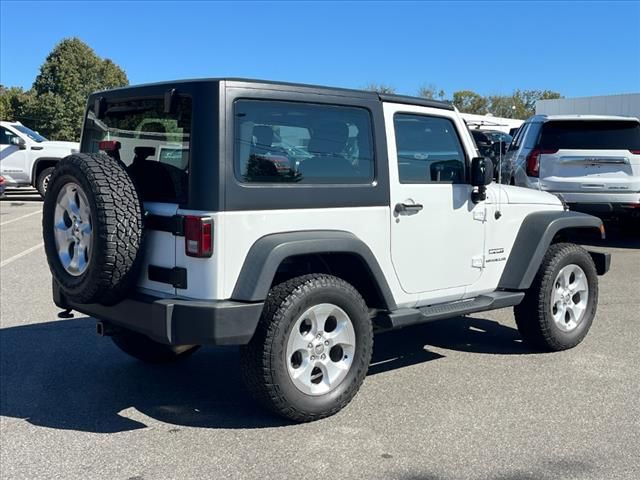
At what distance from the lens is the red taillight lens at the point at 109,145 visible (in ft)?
14.3

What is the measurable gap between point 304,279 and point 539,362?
7.42 feet

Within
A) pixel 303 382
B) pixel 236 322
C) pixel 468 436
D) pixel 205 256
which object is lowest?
pixel 468 436

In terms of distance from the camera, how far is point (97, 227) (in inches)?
145

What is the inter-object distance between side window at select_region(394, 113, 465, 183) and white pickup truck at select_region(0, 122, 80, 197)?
45.7 feet

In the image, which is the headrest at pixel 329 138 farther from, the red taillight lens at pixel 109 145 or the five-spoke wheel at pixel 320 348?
Result: the red taillight lens at pixel 109 145

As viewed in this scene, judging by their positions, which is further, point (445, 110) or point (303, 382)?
point (445, 110)

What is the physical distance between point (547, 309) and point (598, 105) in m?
29.9

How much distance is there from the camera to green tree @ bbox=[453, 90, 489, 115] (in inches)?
3064

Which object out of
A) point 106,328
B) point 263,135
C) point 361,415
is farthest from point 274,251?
point 106,328

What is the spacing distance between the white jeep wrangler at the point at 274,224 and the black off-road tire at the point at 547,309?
0.43 m

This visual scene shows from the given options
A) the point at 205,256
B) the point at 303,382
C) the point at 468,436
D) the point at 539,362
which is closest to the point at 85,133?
the point at 205,256

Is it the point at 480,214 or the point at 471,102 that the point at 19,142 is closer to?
the point at 480,214

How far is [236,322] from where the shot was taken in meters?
3.67

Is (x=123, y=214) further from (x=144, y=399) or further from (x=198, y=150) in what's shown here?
(x=144, y=399)
